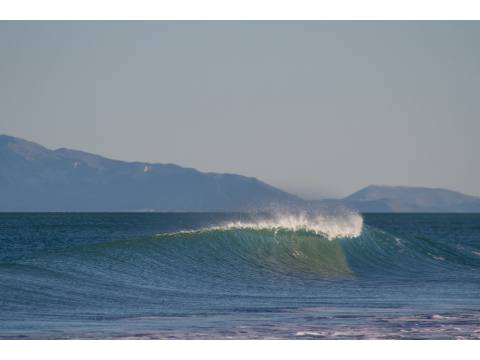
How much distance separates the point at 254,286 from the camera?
73.8 feet

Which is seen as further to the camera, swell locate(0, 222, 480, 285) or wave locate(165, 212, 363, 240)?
wave locate(165, 212, 363, 240)

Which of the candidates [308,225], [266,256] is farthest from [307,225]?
[266,256]

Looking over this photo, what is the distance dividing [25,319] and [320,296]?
6.78 metres

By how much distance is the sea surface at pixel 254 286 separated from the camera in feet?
48.4

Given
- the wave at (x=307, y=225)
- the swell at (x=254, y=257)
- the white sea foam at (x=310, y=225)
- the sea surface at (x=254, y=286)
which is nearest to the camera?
the sea surface at (x=254, y=286)

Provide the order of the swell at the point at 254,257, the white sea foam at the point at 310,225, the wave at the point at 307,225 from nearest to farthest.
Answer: the swell at the point at 254,257 < the wave at the point at 307,225 < the white sea foam at the point at 310,225

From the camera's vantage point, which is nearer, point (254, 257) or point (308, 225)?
point (254, 257)

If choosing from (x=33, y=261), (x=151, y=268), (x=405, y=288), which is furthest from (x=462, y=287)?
(x=33, y=261)

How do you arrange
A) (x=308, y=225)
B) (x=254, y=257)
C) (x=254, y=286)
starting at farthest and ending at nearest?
(x=308, y=225)
(x=254, y=257)
(x=254, y=286)

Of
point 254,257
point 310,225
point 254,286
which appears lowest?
point 254,286

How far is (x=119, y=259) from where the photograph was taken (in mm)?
25172

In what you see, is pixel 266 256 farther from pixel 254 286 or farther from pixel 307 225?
pixel 254 286

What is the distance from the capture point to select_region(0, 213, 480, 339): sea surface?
580 inches
